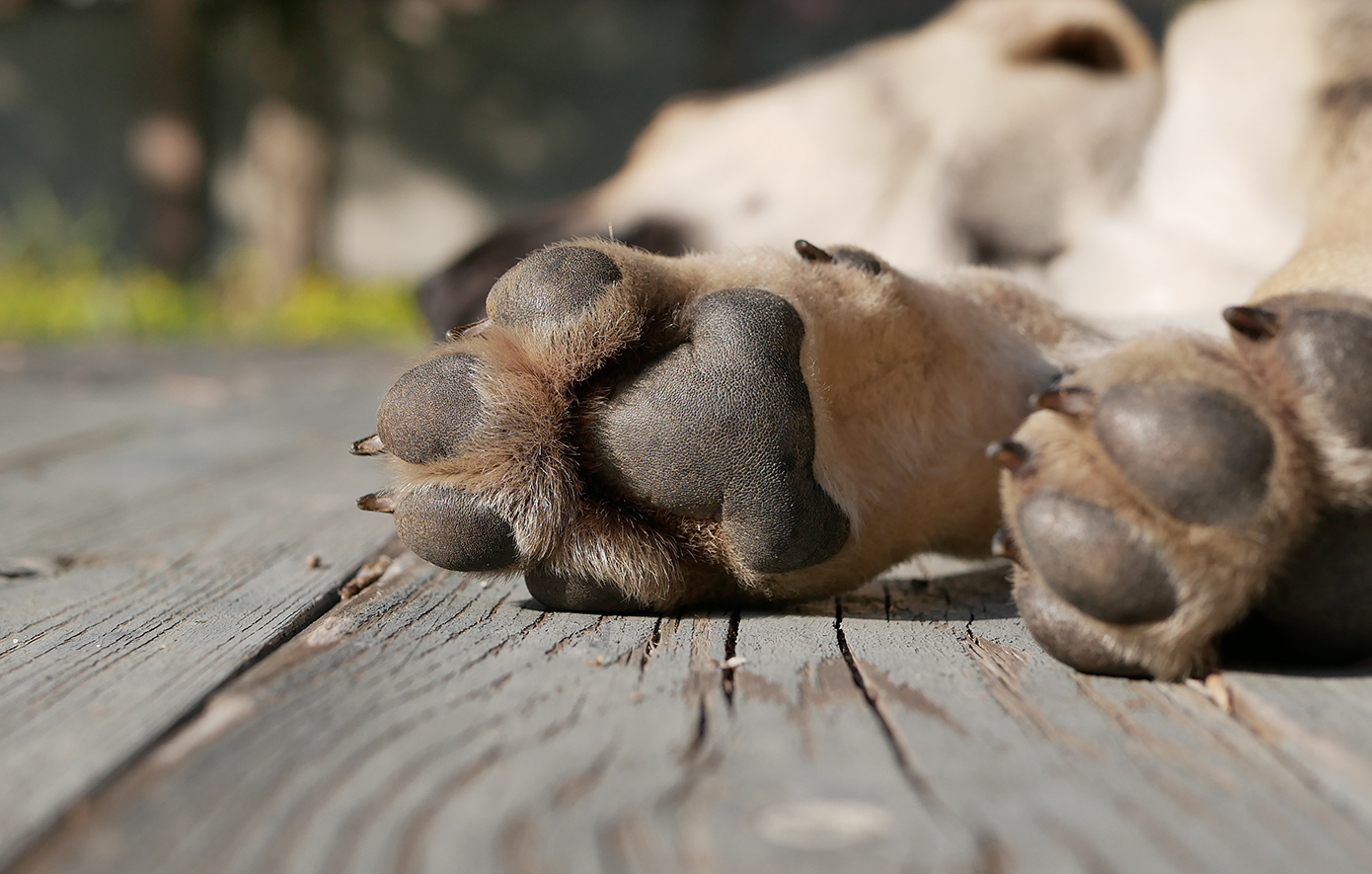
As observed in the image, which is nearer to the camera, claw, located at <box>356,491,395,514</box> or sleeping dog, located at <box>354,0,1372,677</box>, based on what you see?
sleeping dog, located at <box>354,0,1372,677</box>

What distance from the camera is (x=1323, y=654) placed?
37.9 inches

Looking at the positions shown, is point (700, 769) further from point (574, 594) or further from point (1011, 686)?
point (574, 594)

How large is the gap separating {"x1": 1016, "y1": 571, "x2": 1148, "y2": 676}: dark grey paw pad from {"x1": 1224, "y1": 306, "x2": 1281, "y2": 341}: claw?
267mm

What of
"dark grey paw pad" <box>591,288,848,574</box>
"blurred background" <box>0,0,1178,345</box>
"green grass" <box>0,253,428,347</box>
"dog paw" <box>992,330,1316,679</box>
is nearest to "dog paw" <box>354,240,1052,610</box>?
"dark grey paw pad" <box>591,288,848,574</box>

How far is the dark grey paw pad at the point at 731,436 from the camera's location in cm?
103

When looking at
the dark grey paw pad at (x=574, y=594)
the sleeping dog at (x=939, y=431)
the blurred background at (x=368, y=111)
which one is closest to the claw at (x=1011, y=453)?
the sleeping dog at (x=939, y=431)

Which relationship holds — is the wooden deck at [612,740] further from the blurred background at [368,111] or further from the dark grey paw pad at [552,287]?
Answer: the blurred background at [368,111]

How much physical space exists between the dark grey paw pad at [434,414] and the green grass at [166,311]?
4.41 meters

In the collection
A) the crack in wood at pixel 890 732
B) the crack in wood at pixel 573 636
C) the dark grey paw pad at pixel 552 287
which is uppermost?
the dark grey paw pad at pixel 552 287

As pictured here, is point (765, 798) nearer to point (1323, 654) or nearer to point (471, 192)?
point (1323, 654)

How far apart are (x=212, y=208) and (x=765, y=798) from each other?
1014cm

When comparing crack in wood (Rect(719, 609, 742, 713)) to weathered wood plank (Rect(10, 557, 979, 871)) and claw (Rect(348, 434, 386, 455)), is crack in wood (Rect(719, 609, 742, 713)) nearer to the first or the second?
weathered wood plank (Rect(10, 557, 979, 871))

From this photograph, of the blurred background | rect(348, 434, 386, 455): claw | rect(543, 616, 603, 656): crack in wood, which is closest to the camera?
rect(543, 616, 603, 656): crack in wood

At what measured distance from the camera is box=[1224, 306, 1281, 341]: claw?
96 cm
